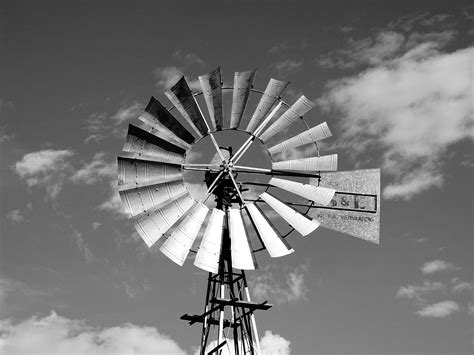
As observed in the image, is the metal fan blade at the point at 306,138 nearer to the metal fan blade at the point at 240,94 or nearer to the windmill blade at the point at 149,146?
the metal fan blade at the point at 240,94

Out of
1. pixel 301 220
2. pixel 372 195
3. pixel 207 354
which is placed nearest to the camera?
pixel 207 354

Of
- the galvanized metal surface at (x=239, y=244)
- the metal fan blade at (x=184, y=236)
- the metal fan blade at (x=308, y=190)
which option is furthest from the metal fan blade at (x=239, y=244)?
the metal fan blade at (x=308, y=190)

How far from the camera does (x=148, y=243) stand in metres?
15.3

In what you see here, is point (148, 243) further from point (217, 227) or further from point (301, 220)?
point (301, 220)

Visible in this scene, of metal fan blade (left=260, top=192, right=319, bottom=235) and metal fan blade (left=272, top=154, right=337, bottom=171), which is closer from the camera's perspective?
metal fan blade (left=260, top=192, right=319, bottom=235)

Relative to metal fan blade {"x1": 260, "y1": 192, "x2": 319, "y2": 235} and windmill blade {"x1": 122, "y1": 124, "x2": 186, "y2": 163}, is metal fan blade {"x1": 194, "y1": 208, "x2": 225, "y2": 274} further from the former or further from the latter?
windmill blade {"x1": 122, "y1": 124, "x2": 186, "y2": 163}

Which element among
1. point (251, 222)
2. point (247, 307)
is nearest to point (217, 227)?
point (251, 222)

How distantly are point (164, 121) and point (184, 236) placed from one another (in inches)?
118

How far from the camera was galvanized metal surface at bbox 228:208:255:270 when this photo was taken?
15.5 meters

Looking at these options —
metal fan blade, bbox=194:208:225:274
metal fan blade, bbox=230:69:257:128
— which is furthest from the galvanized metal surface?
metal fan blade, bbox=230:69:257:128

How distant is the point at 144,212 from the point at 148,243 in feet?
2.65

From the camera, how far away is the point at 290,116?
1733 centimetres

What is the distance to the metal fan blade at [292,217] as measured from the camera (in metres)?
16.1

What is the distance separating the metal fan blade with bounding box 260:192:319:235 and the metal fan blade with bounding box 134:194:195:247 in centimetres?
198
